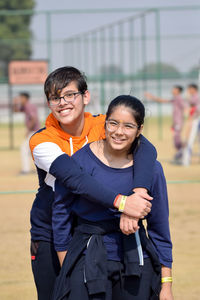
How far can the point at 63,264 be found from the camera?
2.35 meters

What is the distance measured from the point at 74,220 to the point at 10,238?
3.94 metres

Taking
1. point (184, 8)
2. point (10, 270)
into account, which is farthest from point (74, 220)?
point (184, 8)

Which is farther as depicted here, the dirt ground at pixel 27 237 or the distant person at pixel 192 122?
the distant person at pixel 192 122

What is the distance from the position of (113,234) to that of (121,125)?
0.45 m

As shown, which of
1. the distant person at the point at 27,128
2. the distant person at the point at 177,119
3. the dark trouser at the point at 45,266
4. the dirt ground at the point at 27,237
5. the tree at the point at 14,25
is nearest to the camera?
the dark trouser at the point at 45,266

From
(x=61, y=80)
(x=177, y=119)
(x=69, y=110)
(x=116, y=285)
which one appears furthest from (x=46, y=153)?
(x=177, y=119)

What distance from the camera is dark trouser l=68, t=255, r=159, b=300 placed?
7.43 feet

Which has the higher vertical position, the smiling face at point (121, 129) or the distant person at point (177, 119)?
the smiling face at point (121, 129)

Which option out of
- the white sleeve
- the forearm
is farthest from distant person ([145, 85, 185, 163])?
the forearm

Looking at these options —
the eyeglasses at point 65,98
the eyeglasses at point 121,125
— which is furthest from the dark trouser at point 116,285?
the eyeglasses at point 65,98

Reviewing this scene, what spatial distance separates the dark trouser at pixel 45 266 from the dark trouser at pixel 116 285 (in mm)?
460

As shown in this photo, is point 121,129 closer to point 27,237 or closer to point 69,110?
point 69,110

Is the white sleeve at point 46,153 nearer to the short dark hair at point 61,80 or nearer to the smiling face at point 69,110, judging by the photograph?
the smiling face at point 69,110

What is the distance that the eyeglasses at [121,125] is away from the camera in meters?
2.32
